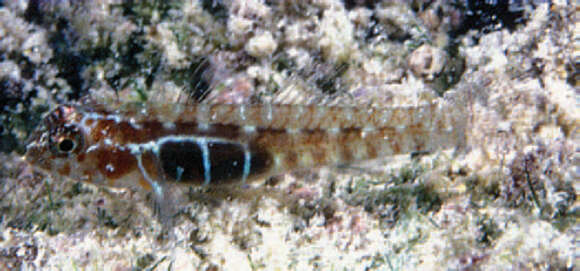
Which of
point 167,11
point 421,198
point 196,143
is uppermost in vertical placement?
point 167,11

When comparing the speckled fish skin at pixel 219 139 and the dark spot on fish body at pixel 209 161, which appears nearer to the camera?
the speckled fish skin at pixel 219 139

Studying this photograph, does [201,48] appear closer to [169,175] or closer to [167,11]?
[167,11]

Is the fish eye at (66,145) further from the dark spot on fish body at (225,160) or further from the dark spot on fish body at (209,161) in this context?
the dark spot on fish body at (225,160)

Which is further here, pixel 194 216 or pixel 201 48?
pixel 201 48

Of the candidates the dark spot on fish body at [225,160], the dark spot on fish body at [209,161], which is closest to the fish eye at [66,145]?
the dark spot on fish body at [209,161]

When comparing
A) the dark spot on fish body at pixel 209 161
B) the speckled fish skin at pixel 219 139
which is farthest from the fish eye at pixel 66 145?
the dark spot on fish body at pixel 209 161

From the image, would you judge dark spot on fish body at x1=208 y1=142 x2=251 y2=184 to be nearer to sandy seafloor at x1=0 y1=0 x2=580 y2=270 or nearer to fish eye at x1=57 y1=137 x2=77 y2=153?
sandy seafloor at x1=0 y1=0 x2=580 y2=270

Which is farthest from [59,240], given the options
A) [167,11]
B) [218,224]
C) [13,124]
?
[167,11]

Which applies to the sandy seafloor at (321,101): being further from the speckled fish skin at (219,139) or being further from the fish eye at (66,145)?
the fish eye at (66,145)
